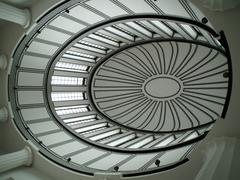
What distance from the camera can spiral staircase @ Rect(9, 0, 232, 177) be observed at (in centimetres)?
716

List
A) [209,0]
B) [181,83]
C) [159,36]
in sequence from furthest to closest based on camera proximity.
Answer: [181,83], [159,36], [209,0]

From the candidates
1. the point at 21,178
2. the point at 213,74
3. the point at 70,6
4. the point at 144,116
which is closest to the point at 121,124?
the point at 144,116

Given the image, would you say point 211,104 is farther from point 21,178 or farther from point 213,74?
point 21,178

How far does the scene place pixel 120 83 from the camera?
12477mm

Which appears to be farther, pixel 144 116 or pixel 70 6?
pixel 144 116

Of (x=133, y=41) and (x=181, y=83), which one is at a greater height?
(x=133, y=41)

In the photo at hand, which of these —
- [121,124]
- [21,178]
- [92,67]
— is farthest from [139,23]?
[21,178]

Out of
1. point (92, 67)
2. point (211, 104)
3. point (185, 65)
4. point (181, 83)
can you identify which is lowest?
point (211, 104)

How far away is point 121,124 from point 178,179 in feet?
21.9

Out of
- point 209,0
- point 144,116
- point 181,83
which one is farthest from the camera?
point 144,116

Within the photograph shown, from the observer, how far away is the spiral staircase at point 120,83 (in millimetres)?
7164

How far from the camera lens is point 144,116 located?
12.8 meters

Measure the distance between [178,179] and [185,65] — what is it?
6.89 meters

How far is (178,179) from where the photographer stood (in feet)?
19.3
